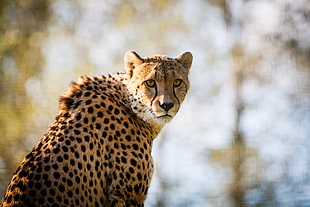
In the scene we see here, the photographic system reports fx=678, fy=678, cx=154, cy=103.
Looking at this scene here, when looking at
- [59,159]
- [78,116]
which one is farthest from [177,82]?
A: [59,159]

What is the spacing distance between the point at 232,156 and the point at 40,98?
2349mm

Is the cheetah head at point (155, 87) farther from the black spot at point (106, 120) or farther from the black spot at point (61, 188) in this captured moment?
the black spot at point (61, 188)

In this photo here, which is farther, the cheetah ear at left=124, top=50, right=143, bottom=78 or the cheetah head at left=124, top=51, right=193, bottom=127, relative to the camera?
the cheetah ear at left=124, top=50, right=143, bottom=78

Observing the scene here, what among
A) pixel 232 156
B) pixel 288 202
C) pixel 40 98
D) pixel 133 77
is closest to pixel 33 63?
pixel 40 98

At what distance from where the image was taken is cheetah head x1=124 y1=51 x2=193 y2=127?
9.11 ft

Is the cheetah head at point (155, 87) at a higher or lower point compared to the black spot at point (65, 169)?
higher

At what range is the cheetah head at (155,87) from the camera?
2775 mm

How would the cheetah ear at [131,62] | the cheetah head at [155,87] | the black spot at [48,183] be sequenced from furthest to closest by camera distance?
the cheetah ear at [131,62], the cheetah head at [155,87], the black spot at [48,183]

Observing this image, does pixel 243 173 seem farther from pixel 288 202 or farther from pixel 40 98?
pixel 40 98

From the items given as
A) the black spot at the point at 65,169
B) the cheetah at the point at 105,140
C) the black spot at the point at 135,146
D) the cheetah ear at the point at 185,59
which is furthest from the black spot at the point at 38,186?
the cheetah ear at the point at 185,59

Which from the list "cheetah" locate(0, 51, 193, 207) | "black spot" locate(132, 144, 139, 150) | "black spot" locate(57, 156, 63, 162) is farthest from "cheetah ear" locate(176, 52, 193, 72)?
"black spot" locate(57, 156, 63, 162)

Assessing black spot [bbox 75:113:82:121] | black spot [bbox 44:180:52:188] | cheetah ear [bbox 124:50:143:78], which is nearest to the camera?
black spot [bbox 44:180:52:188]

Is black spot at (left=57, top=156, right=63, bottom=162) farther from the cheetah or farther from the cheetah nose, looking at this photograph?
the cheetah nose

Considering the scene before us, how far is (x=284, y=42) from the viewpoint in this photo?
834cm
